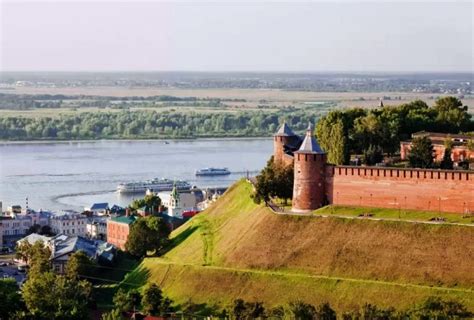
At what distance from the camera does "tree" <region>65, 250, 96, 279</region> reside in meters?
35.3

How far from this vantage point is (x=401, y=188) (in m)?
31.2

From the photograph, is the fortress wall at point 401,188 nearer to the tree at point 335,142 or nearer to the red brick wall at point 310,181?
the red brick wall at point 310,181

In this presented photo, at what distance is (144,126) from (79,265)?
69.0 m

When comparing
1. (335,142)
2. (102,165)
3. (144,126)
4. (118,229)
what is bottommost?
(144,126)

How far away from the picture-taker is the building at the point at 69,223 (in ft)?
161

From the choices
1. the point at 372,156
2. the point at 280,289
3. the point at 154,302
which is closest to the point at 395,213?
the point at 280,289

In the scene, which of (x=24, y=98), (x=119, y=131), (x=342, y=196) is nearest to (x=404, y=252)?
(x=342, y=196)

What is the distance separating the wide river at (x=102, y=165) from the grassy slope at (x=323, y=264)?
900 inches

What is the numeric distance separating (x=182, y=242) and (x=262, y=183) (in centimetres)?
412

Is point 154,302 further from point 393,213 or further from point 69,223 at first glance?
point 69,223

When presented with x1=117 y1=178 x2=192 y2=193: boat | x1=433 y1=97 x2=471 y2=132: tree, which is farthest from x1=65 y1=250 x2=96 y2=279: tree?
x1=117 y1=178 x2=192 y2=193: boat

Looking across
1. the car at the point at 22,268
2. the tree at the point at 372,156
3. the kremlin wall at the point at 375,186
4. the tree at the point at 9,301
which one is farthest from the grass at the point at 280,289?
the car at the point at 22,268

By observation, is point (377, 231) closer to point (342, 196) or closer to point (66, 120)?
point (342, 196)

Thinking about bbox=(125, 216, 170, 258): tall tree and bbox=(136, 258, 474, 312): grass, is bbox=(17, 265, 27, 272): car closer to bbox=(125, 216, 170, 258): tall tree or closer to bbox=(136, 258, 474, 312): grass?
bbox=(125, 216, 170, 258): tall tree
